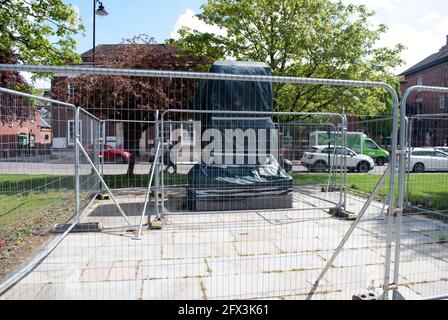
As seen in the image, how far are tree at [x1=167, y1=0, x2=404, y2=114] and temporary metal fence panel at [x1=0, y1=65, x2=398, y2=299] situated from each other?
11.5ft

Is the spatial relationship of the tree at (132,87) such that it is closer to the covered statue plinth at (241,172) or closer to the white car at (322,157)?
the covered statue plinth at (241,172)

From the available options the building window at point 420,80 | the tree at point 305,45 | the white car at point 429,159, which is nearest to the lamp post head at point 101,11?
the tree at point 305,45

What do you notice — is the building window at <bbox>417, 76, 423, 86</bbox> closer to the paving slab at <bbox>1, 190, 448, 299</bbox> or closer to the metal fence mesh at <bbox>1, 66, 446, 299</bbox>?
the metal fence mesh at <bbox>1, 66, 446, 299</bbox>

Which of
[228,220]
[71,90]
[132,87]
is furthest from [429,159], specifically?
[71,90]

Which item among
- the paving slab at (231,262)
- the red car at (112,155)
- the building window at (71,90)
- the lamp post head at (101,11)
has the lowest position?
the paving slab at (231,262)

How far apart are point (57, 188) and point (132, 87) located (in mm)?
6791

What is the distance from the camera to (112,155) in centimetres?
955

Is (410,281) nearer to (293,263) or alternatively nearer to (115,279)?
(293,263)

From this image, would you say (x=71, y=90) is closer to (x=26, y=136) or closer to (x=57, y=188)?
(x=57, y=188)

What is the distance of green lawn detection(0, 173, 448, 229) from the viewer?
4.56m

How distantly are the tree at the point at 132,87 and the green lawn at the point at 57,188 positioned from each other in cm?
141

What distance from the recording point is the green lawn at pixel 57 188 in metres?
4.56
